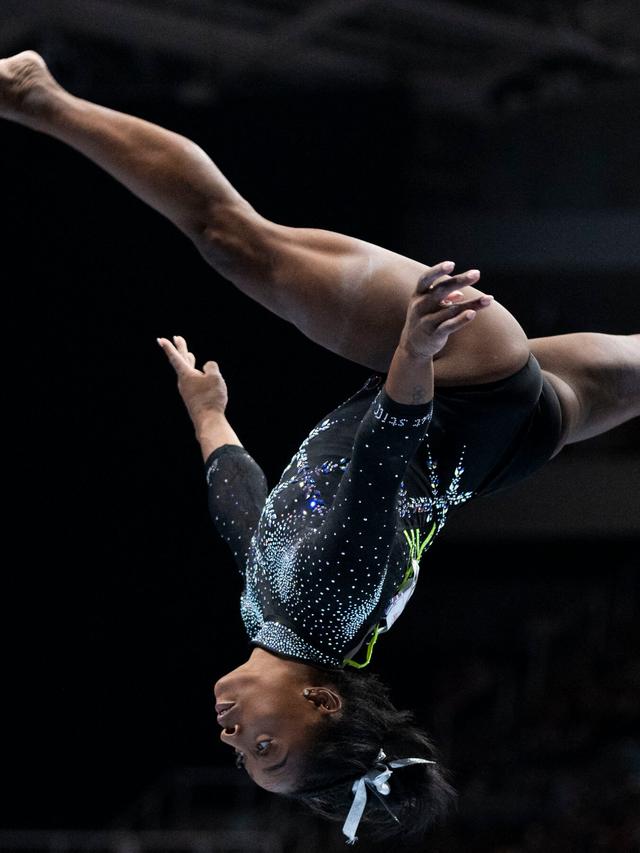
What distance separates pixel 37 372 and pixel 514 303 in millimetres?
2703

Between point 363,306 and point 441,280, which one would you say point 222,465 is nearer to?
point 363,306

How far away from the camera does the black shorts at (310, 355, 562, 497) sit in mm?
2328

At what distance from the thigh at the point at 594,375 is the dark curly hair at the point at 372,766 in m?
0.71

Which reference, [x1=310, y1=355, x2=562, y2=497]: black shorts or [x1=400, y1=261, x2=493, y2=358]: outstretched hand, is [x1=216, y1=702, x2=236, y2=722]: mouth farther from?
[x1=400, y1=261, x2=493, y2=358]: outstretched hand

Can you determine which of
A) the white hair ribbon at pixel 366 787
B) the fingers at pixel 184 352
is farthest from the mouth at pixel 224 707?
the fingers at pixel 184 352

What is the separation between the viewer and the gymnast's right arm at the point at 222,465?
247 centimetres

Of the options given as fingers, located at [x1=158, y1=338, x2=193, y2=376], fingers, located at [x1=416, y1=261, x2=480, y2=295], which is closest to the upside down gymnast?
fingers, located at [x1=416, y1=261, x2=480, y2=295]

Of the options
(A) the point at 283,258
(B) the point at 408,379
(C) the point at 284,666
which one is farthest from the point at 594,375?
(C) the point at 284,666

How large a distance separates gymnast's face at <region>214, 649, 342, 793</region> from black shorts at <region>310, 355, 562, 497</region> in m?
0.40

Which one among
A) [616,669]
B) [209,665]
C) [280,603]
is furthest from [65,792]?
[280,603]

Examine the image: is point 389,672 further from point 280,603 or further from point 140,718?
point 280,603

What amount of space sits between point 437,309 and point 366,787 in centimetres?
92

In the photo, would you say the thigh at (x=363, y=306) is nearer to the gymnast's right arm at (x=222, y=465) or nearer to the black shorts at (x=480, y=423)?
the black shorts at (x=480, y=423)

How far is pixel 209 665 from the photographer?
6680 millimetres
